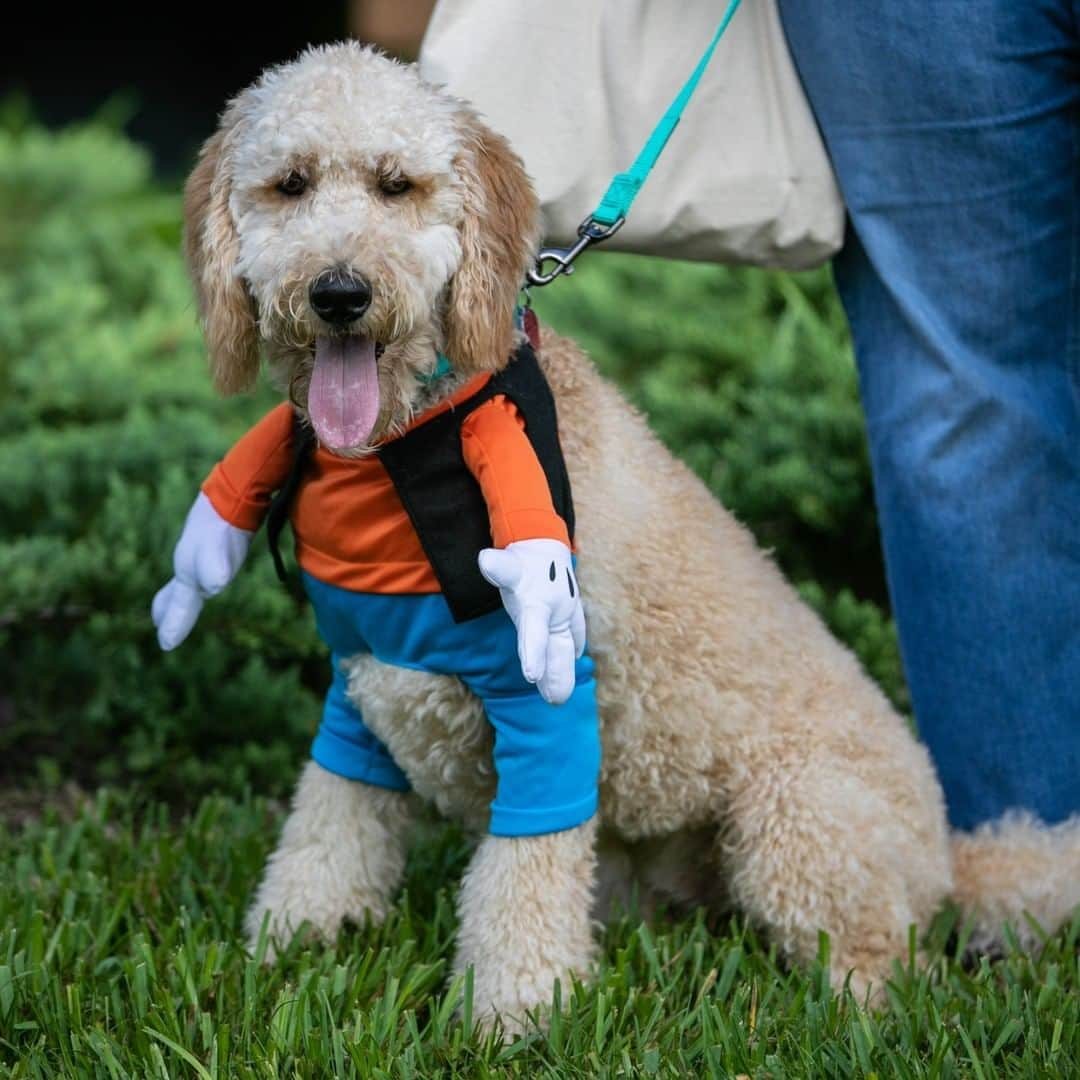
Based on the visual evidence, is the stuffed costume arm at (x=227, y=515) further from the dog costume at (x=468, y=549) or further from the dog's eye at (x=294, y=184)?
the dog's eye at (x=294, y=184)

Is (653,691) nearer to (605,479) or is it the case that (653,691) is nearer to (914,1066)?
(605,479)

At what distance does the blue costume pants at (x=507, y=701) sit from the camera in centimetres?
259

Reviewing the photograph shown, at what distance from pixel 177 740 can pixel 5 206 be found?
3.28 meters

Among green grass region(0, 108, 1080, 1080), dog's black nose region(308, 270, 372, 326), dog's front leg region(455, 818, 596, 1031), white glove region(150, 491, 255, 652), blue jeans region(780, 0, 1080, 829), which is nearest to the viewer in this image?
dog's black nose region(308, 270, 372, 326)

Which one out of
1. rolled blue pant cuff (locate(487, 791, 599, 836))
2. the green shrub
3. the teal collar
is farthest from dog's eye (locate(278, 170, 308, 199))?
the green shrub

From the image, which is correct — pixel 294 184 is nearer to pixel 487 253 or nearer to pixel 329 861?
pixel 487 253

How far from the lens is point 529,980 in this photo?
2658 mm

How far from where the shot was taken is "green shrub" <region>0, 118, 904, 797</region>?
3955 millimetres

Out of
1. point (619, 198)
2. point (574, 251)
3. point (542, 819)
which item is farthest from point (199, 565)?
point (619, 198)

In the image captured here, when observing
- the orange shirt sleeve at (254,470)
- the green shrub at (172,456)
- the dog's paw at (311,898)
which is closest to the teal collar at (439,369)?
the orange shirt sleeve at (254,470)

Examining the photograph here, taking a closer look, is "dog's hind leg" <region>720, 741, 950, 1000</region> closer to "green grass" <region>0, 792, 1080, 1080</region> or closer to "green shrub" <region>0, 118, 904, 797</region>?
"green grass" <region>0, 792, 1080, 1080</region>

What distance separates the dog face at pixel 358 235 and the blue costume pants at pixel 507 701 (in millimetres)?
343

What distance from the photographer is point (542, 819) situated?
8.64 ft

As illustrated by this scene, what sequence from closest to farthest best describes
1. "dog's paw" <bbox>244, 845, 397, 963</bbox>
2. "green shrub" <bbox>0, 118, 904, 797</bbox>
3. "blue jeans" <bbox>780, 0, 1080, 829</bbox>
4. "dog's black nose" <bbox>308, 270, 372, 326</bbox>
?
"dog's black nose" <bbox>308, 270, 372, 326</bbox> → "blue jeans" <bbox>780, 0, 1080, 829</bbox> → "dog's paw" <bbox>244, 845, 397, 963</bbox> → "green shrub" <bbox>0, 118, 904, 797</bbox>
